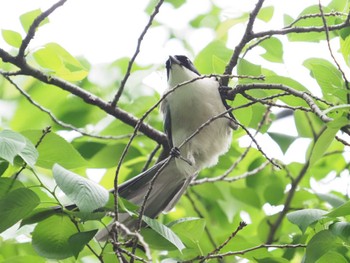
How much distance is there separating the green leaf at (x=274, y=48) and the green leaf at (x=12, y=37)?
108 centimetres

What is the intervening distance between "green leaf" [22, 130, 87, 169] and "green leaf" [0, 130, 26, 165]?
284mm

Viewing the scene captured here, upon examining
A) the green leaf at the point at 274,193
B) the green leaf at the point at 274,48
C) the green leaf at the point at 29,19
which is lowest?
the green leaf at the point at 274,193

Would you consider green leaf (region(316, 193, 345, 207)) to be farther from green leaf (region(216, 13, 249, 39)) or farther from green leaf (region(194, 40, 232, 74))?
green leaf (region(216, 13, 249, 39))

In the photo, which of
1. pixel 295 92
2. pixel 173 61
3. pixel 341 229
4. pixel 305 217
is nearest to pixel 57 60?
pixel 173 61

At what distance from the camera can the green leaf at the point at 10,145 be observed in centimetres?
187

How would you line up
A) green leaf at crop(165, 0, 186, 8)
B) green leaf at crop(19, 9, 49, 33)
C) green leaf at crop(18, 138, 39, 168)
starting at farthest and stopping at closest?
green leaf at crop(165, 0, 186, 8) < green leaf at crop(19, 9, 49, 33) < green leaf at crop(18, 138, 39, 168)

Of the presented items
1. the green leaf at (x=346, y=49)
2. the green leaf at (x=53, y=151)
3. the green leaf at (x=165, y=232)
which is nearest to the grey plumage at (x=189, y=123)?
the green leaf at (x=346, y=49)

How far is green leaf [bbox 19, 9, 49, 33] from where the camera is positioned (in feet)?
8.85

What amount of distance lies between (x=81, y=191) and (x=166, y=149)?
160 cm

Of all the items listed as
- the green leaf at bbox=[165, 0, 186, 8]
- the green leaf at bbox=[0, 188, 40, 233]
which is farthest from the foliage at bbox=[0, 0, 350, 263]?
the green leaf at bbox=[165, 0, 186, 8]

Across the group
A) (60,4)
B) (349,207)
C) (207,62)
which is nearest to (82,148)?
(207,62)

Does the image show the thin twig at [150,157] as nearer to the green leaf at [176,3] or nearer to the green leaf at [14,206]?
the green leaf at [176,3]

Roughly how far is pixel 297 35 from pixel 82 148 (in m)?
1.25

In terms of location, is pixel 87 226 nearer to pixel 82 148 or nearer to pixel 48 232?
pixel 48 232
